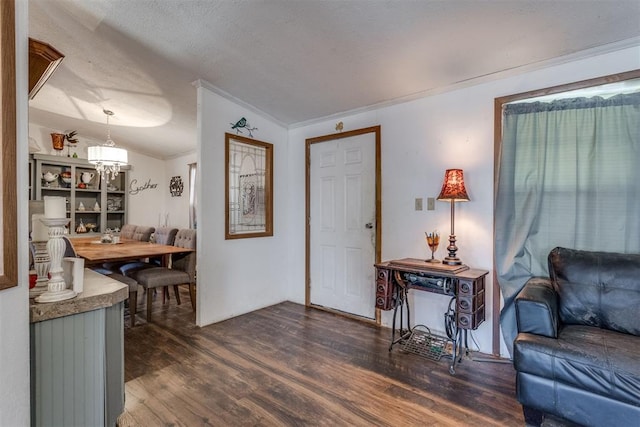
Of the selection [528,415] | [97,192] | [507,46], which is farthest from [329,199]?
[97,192]

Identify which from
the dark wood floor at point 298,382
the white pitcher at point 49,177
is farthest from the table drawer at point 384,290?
the white pitcher at point 49,177

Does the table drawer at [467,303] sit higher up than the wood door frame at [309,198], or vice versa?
the wood door frame at [309,198]

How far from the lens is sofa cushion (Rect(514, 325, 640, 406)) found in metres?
1.44

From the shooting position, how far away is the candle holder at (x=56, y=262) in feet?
4.17

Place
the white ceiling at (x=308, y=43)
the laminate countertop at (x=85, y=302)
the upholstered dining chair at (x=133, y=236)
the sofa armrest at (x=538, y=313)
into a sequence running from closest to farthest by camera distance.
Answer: the laminate countertop at (x=85, y=302)
the sofa armrest at (x=538, y=313)
the white ceiling at (x=308, y=43)
the upholstered dining chair at (x=133, y=236)

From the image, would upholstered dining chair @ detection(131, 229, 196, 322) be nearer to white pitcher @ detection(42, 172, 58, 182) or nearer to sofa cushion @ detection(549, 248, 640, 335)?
white pitcher @ detection(42, 172, 58, 182)

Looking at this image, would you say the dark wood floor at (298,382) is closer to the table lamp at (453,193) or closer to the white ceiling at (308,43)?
the table lamp at (453,193)

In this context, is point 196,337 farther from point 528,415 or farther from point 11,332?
point 528,415

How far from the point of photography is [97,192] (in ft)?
18.2

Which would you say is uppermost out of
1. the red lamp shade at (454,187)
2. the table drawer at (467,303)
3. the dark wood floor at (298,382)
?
the red lamp shade at (454,187)

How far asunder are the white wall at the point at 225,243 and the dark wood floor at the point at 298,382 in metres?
0.39

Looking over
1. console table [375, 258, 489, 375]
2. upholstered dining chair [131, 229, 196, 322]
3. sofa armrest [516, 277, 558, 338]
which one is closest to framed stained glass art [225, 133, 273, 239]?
upholstered dining chair [131, 229, 196, 322]

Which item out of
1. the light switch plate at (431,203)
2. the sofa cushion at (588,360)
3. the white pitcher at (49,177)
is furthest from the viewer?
the white pitcher at (49,177)

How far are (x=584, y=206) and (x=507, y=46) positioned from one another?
1.23 m
